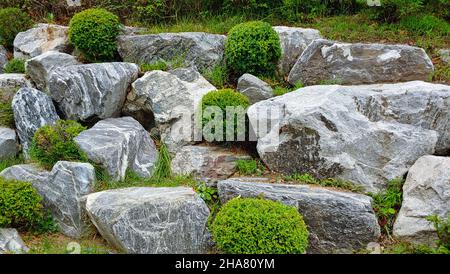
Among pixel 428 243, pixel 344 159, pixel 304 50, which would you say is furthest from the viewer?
pixel 304 50

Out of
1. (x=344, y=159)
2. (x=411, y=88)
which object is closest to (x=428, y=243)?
(x=344, y=159)

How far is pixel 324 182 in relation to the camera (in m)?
8.02

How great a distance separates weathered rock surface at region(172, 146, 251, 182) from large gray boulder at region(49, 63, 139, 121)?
1779 mm

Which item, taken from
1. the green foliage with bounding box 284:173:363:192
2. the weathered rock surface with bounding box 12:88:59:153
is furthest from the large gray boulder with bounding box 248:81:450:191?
the weathered rock surface with bounding box 12:88:59:153

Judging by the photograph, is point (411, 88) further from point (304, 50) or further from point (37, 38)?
point (37, 38)

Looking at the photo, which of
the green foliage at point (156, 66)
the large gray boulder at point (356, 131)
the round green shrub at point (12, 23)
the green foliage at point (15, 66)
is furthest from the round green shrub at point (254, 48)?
the round green shrub at point (12, 23)

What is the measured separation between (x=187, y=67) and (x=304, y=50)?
229 cm

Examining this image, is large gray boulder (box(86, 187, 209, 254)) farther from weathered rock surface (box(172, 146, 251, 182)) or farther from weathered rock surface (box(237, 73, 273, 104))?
weathered rock surface (box(237, 73, 273, 104))

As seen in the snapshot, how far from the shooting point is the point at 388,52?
9.30 metres

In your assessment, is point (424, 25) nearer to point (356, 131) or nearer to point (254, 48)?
point (254, 48)

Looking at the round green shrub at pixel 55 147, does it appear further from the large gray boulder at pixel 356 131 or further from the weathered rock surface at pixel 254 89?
the weathered rock surface at pixel 254 89

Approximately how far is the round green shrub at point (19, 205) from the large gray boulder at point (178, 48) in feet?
13.0

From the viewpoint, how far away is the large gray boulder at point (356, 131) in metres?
8.01

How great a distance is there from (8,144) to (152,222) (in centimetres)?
375
